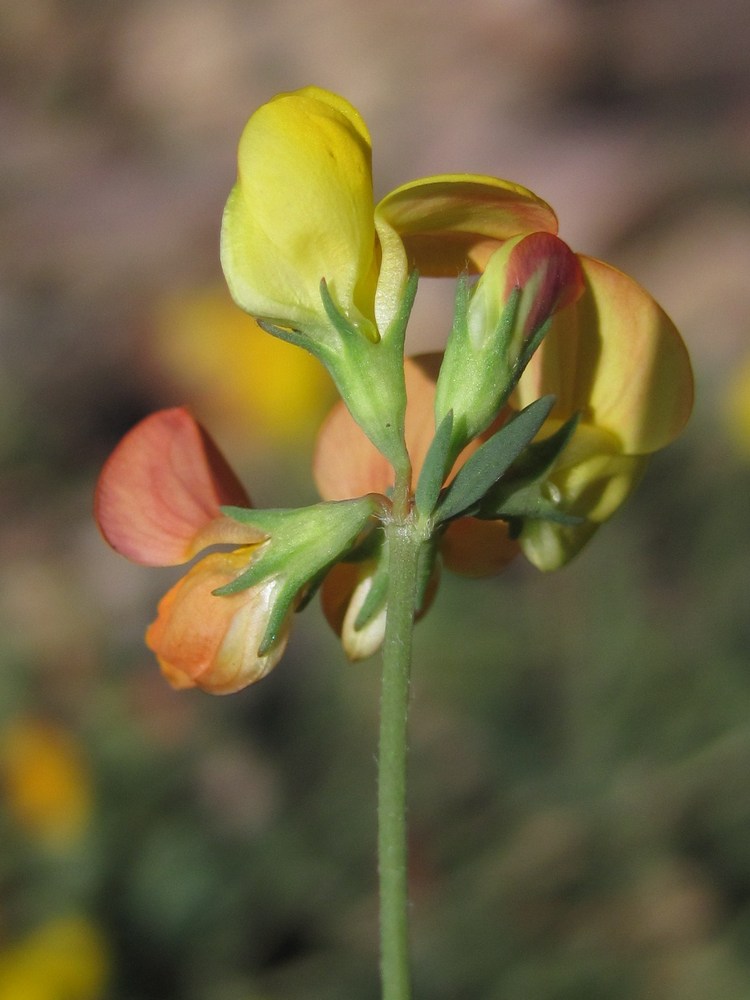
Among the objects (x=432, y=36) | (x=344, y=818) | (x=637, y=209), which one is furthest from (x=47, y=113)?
(x=344, y=818)

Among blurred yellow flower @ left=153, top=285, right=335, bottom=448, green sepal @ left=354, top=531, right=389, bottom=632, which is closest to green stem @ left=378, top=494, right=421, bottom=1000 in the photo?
green sepal @ left=354, top=531, right=389, bottom=632

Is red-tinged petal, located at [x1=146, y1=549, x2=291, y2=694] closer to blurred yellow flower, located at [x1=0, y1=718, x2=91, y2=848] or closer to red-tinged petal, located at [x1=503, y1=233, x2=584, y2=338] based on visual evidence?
red-tinged petal, located at [x1=503, y1=233, x2=584, y2=338]

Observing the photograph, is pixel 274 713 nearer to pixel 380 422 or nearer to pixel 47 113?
pixel 380 422

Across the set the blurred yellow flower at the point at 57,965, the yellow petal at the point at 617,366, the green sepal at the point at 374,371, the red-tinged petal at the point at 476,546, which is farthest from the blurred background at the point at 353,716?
the green sepal at the point at 374,371

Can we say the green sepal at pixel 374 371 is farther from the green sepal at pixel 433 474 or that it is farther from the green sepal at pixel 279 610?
the green sepal at pixel 279 610

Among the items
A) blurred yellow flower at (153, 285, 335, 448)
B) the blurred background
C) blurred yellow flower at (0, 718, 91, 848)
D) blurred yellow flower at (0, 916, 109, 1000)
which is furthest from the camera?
blurred yellow flower at (153, 285, 335, 448)

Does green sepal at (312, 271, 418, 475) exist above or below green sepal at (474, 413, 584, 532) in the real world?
above

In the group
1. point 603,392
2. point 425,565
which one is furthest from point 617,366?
point 425,565
